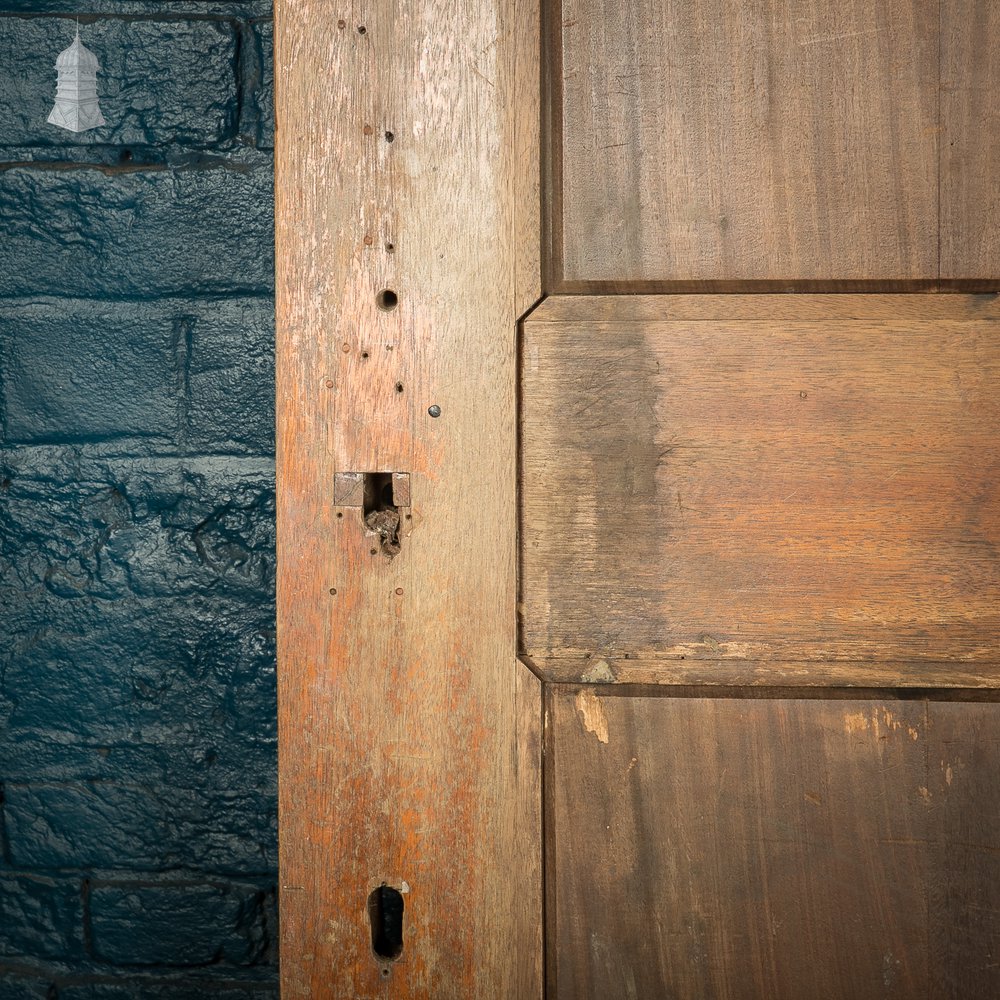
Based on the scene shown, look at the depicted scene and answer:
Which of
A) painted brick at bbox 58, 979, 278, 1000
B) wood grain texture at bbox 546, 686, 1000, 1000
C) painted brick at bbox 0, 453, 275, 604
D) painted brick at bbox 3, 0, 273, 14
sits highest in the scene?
painted brick at bbox 3, 0, 273, 14

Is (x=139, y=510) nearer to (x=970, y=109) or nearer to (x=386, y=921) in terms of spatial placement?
(x=386, y=921)

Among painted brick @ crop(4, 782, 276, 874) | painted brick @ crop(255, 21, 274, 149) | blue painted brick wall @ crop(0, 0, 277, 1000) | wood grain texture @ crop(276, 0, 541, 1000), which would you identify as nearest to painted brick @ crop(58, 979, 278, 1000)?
blue painted brick wall @ crop(0, 0, 277, 1000)

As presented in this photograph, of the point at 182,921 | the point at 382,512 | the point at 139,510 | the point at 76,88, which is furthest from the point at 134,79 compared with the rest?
the point at 182,921

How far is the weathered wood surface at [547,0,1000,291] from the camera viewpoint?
0.51 meters

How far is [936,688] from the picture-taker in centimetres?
52

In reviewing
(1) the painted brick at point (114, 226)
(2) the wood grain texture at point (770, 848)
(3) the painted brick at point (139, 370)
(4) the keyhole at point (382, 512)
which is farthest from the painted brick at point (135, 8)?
(2) the wood grain texture at point (770, 848)

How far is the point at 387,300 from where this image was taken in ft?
1.74

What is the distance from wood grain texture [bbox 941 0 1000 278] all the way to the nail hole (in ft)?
1.87

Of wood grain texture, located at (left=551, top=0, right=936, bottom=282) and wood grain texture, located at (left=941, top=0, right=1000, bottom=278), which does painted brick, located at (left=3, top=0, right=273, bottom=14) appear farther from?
wood grain texture, located at (left=941, top=0, right=1000, bottom=278)

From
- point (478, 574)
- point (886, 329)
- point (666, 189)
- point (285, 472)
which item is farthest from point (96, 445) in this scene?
point (886, 329)

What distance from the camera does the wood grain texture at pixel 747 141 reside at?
513mm

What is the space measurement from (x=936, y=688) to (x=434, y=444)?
0.36 metres

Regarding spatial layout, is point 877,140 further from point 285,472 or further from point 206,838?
point 206,838

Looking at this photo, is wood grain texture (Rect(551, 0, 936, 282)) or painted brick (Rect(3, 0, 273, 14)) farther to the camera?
painted brick (Rect(3, 0, 273, 14))
